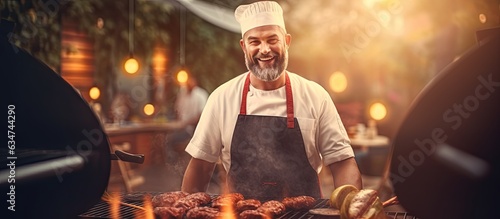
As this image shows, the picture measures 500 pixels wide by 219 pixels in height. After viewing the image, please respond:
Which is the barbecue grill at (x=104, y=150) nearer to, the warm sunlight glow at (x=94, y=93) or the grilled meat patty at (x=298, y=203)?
the grilled meat patty at (x=298, y=203)

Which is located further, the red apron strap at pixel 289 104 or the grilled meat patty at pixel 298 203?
the red apron strap at pixel 289 104

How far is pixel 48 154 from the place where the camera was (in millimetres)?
2496

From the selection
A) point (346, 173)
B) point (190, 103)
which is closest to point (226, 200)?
point (346, 173)

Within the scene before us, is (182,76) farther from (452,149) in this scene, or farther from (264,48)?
(452,149)

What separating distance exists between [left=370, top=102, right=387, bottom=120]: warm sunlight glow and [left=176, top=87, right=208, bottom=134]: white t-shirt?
1.06m

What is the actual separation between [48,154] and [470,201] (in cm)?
179

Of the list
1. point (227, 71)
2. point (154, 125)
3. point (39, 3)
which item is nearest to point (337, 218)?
point (227, 71)

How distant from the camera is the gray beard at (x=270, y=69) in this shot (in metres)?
2.69

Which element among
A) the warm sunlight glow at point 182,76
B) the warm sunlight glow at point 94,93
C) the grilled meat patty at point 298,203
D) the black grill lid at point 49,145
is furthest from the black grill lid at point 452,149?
the warm sunlight glow at point 94,93

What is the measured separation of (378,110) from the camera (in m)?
3.37

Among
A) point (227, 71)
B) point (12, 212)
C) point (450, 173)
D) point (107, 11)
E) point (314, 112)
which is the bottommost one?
point (12, 212)

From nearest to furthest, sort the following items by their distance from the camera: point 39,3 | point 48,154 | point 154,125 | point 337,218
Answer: point 337,218 → point 48,154 → point 39,3 → point 154,125

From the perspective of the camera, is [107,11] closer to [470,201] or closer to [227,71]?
[227,71]

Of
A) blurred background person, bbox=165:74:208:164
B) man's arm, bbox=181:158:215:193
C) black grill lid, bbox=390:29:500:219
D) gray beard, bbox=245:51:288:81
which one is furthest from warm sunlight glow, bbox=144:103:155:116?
black grill lid, bbox=390:29:500:219
